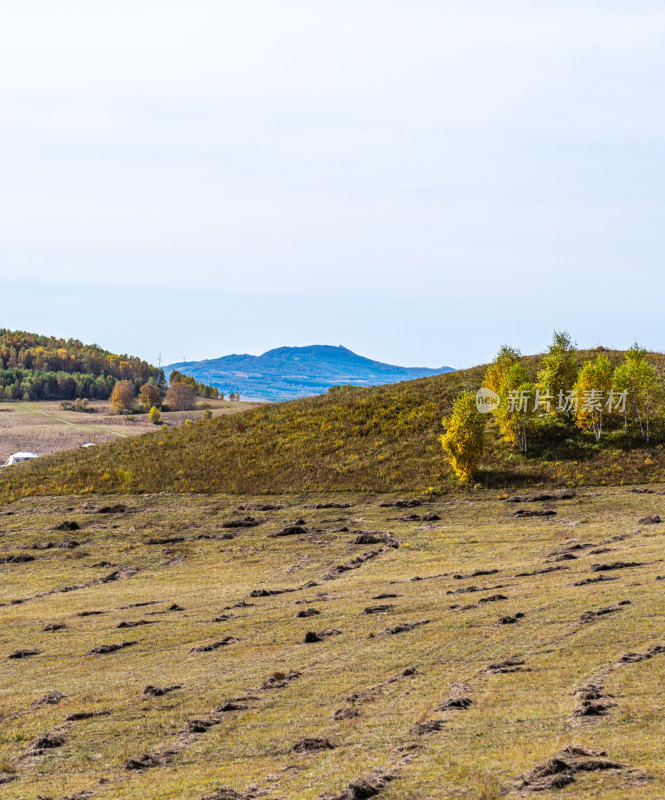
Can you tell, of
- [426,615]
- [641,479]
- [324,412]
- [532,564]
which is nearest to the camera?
[426,615]

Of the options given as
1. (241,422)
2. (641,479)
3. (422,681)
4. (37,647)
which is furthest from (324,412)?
(422,681)

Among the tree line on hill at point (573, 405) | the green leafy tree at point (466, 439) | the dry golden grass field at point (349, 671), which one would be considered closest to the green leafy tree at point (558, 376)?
the tree line on hill at point (573, 405)

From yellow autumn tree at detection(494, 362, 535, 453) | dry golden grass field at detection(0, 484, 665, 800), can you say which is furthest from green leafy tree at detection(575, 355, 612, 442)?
dry golden grass field at detection(0, 484, 665, 800)

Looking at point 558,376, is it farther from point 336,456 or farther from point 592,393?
point 336,456

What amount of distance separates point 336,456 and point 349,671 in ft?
194

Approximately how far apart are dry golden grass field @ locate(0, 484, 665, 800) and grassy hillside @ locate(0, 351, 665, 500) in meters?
20.2

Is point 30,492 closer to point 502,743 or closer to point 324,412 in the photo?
point 324,412

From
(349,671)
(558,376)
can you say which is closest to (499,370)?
(558,376)

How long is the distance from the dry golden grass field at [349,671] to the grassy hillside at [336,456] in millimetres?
20174

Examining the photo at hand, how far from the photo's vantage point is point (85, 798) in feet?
48.5

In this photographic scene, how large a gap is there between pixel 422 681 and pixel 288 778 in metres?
6.68

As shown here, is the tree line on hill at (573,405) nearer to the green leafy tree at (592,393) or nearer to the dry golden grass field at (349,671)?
the green leafy tree at (592,393)

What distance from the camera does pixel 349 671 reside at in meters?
22.2

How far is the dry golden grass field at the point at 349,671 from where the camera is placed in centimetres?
1434
